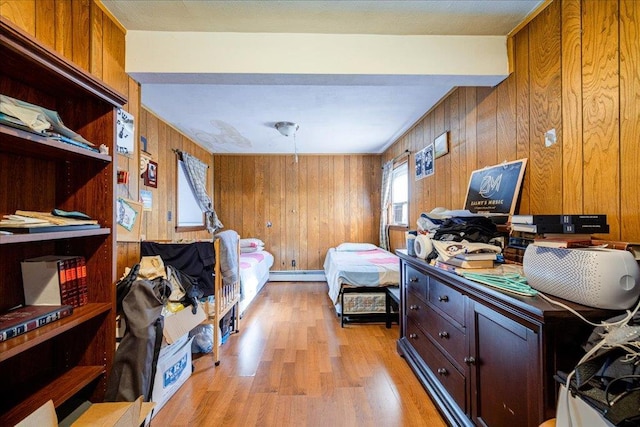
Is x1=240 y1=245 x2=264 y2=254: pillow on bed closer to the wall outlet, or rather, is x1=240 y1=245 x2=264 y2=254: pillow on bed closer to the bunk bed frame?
the bunk bed frame

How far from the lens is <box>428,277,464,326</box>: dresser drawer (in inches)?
53.6

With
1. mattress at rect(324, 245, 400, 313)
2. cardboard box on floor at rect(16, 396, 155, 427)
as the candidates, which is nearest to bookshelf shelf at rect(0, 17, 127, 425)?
cardboard box on floor at rect(16, 396, 155, 427)

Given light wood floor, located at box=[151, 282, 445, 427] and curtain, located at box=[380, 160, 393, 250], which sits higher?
curtain, located at box=[380, 160, 393, 250]

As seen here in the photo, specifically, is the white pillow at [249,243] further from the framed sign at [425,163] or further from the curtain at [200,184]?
the framed sign at [425,163]

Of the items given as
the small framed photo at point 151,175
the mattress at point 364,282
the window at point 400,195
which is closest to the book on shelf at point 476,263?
the mattress at point 364,282

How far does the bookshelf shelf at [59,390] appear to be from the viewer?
94cm

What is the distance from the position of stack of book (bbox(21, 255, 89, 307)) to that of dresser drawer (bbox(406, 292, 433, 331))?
6.42ft

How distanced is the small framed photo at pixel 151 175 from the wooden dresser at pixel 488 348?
2847 mm

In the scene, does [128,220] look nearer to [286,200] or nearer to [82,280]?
[82,280]

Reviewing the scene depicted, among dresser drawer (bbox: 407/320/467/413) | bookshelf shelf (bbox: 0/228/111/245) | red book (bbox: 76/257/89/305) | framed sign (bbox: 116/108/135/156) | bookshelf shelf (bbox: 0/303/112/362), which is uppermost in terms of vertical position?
framed sign (bbox: 116/108/135/156)

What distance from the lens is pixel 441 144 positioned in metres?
2.61

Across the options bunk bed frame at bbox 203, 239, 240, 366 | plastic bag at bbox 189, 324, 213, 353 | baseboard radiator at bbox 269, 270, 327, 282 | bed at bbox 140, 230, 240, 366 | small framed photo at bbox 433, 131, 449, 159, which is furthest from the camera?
baseboard radiator at bbox 269, 270, 327, 282

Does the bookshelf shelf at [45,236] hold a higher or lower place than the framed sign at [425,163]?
lower

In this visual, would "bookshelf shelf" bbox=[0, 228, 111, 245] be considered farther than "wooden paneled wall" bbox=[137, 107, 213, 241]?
No
